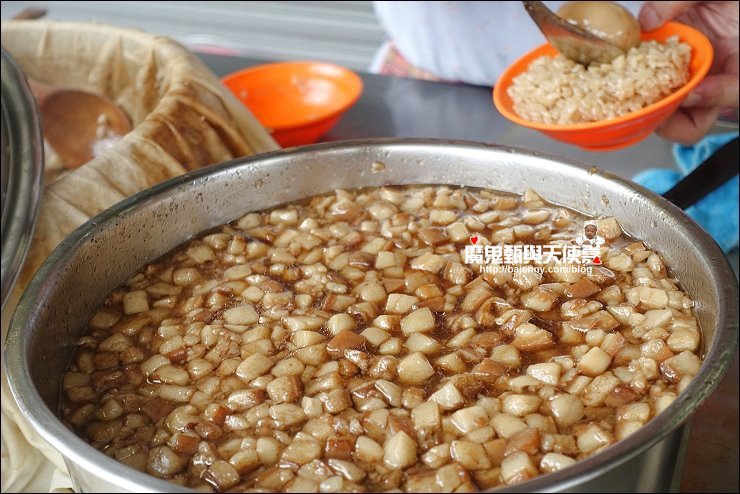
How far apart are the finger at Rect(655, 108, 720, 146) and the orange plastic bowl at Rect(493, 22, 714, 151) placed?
0.74 feet

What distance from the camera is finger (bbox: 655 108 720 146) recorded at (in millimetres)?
1774

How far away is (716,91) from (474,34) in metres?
0.70

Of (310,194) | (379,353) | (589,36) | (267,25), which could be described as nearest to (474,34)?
(589,36)

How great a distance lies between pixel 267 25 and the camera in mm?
3773

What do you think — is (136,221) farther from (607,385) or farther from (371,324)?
(607,385)

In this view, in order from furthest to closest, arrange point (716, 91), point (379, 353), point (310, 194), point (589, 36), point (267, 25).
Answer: point (267, 25)
point (716, 91)
point (589, 36)
point (310, 194)
point (379, 353)

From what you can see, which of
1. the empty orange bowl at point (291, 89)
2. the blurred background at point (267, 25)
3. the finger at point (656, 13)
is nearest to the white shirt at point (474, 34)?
the empty orange bowl at point (291, 89)

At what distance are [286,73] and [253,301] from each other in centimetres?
119

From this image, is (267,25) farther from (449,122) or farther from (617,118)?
(617,118)

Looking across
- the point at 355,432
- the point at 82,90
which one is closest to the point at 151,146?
the point at 82,90

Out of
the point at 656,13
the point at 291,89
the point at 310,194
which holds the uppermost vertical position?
the point at 656,13

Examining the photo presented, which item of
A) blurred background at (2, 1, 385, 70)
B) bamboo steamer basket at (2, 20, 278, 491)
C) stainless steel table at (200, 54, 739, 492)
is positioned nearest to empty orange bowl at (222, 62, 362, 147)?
stainless steel table at (200, 54, 739, 492)

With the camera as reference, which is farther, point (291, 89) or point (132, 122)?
point (291, 89)

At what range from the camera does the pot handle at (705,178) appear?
133cm
